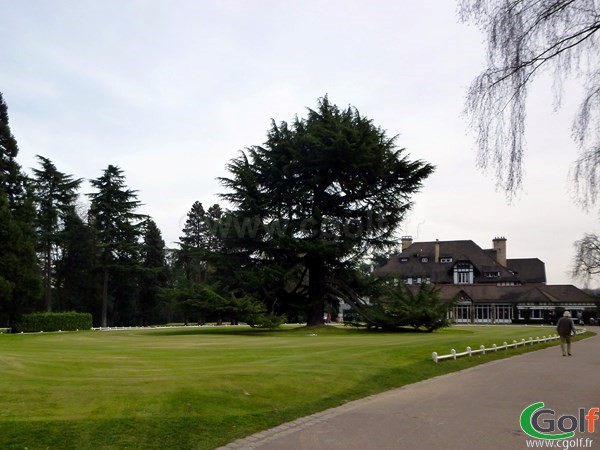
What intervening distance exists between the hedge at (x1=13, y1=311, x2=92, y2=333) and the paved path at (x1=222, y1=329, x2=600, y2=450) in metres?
38.3

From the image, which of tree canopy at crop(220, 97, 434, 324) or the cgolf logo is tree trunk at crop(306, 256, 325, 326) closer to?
tree canopy at crop(220, 97, 434, 324)

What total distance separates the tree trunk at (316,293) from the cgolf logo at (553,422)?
33548 millimetres

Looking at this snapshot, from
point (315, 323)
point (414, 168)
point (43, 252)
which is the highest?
point (414, 168)

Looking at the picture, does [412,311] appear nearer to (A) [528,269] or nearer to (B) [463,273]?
(B) [463,273]

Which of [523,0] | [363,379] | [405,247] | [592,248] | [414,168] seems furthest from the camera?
[405,247]

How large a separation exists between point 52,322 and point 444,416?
144 feet

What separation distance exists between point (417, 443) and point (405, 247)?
90306 millimetres

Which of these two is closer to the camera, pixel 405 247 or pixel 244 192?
pixel 244 192

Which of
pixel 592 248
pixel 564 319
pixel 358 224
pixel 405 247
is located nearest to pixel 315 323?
pixel 358 224

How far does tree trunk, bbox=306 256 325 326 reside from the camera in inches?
1742

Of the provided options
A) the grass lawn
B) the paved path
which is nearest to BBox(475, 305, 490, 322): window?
the grass lawn

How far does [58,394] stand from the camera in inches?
421

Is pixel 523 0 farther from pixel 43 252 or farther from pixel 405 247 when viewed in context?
pixel 405 247

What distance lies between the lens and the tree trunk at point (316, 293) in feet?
145
